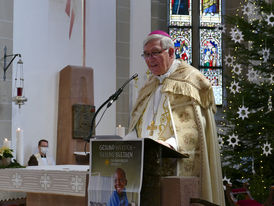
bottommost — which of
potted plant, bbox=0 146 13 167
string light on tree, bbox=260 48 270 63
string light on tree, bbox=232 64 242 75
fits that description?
potted plant, bbox=0 146 13 167

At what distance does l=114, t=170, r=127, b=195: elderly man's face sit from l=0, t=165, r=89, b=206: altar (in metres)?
0.39

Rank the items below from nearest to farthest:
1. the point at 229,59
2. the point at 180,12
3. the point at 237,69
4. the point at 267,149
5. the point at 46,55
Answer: the point at 267,149 < the point at 237,69 < the point at 229,59 < the point at 46,55 < the point at 180,12

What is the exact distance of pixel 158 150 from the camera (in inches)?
122

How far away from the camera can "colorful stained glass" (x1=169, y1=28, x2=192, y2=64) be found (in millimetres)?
11625

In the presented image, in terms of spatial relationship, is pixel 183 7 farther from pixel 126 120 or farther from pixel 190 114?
pixel 190 114

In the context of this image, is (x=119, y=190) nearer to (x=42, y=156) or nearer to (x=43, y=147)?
(x=43, y=147)

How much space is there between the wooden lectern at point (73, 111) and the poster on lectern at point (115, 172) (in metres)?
5.81

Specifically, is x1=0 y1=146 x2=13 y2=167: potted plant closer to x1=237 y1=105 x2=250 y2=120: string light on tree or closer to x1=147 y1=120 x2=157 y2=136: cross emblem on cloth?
x1=147 y1=120 x2=157 y2=136: cross emblem on cloth

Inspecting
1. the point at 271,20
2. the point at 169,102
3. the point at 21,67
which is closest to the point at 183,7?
the point at 21,67

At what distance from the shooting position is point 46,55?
9.34 metres

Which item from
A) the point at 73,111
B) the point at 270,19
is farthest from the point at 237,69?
the point at 73,111

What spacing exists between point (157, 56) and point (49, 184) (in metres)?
1.19

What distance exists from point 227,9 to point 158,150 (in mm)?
9136

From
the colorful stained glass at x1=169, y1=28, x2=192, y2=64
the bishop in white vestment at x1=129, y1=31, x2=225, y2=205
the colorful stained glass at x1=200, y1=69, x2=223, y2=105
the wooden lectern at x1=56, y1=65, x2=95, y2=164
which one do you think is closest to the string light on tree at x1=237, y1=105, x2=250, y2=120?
the bishop in white vestment at x1=129, y1=31, x2=225, y2=205
